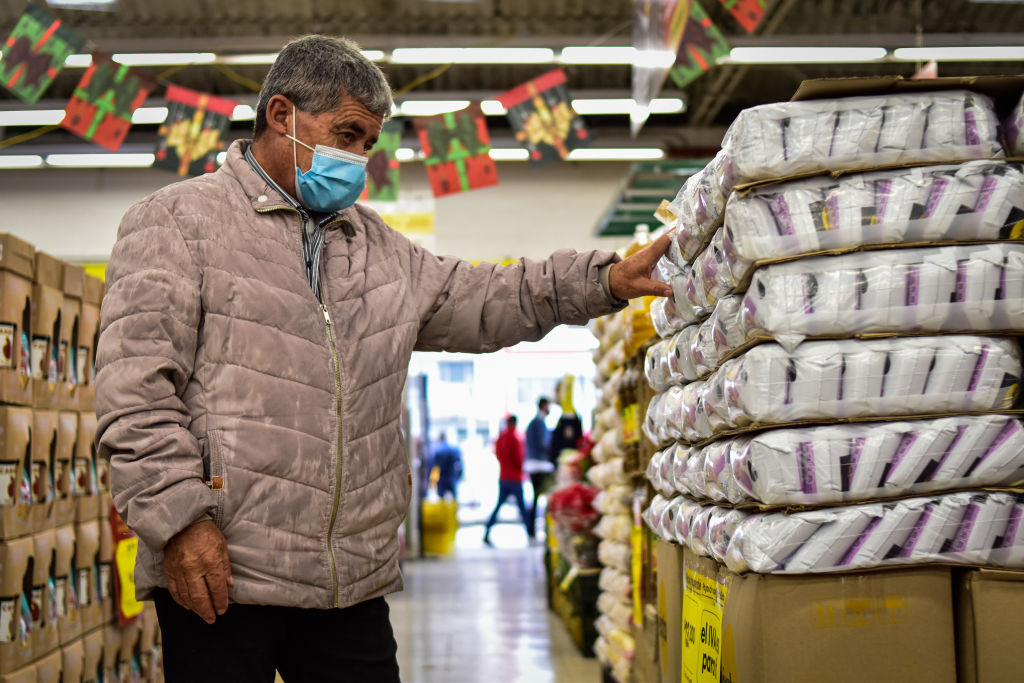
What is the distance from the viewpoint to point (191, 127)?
674 cm

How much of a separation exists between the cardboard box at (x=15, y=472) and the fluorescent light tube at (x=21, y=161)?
934cm

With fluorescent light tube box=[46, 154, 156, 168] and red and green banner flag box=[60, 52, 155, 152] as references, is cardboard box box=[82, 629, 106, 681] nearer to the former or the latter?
red and green banner flag box=[60, 52, 155, 152]

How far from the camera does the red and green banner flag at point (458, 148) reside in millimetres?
6828

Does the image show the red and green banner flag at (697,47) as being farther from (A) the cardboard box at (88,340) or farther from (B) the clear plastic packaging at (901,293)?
(B) the clear plastic packaging at (901,293)

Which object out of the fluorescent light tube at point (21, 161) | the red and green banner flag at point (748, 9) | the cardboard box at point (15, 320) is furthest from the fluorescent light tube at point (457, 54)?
the cardboard box at point (15, 320)

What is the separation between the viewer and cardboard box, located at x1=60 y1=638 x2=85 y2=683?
326cm

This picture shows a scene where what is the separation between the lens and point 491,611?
765cm

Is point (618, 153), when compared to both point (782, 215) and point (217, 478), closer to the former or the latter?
point (782, 215)

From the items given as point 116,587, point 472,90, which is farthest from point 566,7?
point 116,587

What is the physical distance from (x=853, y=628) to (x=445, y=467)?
14.5 m

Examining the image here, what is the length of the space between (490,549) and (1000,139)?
1198 centimetres

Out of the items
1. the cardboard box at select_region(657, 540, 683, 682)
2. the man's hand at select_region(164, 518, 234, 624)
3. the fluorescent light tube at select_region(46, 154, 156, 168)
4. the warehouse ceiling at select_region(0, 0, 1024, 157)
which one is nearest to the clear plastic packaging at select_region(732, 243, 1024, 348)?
the cardboard box at select_region(657, 540, 683, 682)

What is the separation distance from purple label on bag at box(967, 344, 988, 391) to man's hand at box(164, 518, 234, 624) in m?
1.30

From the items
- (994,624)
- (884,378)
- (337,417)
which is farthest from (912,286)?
(337,417)
